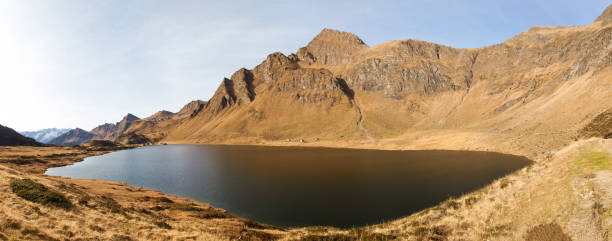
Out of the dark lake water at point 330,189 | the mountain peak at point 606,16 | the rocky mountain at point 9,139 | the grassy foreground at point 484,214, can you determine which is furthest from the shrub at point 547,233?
the rocky mountain at point 9,139

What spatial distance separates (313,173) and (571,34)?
184 m

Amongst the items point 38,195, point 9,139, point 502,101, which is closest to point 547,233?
A: point 38,195

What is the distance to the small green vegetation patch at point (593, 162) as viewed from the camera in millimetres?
12959

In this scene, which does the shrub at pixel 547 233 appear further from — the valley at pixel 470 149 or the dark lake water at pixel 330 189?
the dark lake water at pixel 330 189

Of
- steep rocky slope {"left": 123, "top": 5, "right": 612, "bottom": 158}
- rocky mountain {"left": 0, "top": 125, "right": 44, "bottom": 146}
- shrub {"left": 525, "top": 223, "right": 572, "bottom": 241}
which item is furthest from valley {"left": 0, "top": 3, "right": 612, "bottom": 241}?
rocky mountain {"left": 0, "top": 125, "right": 44, "bottom": 146}

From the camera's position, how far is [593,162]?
13.5 meters

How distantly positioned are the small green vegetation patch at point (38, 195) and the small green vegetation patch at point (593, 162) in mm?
35526

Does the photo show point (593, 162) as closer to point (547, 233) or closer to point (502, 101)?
point (547, 233)

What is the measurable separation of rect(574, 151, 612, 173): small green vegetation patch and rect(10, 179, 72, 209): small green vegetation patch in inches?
1399

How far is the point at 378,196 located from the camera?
3628cm

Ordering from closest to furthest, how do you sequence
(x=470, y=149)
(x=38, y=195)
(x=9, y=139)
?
(x=38, y=195) < (x=470, y=149) < (x=9, y=139)

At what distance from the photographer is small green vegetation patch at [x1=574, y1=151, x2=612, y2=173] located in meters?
13.0

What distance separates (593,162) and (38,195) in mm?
38702

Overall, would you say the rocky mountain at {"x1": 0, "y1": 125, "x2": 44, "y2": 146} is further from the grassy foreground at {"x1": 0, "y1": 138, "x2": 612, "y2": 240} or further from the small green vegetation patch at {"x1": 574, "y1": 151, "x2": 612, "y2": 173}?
the small green vegetation patch at {"x1": 574, "y1": 151, "x2": 612, "y2": 173}
